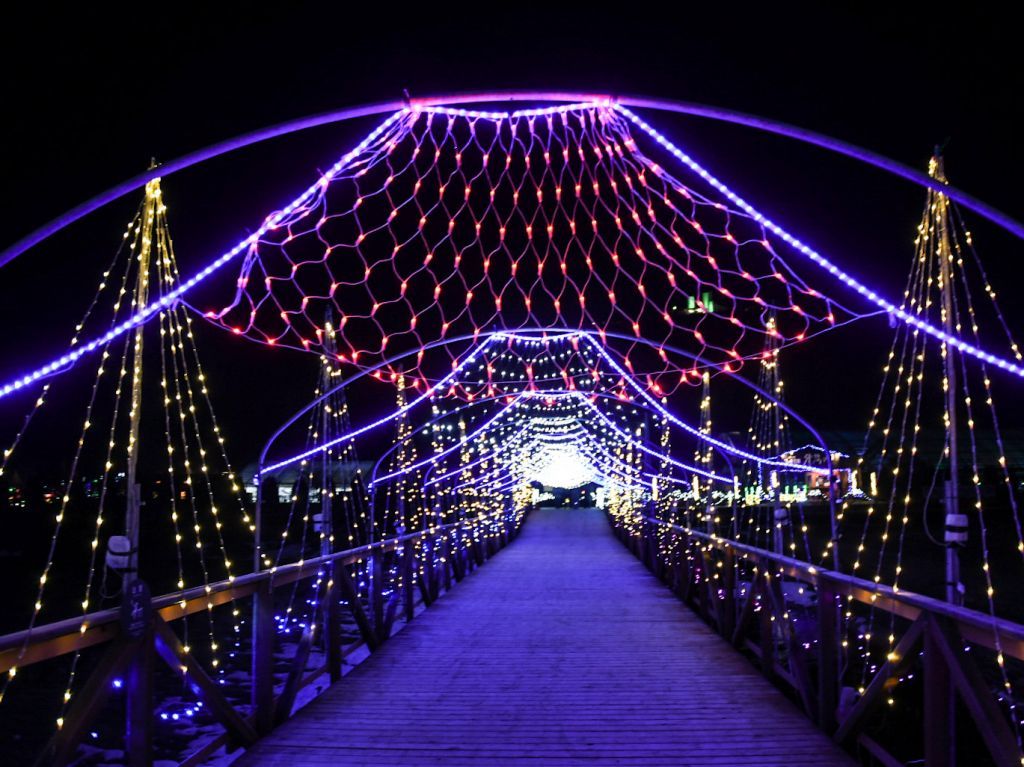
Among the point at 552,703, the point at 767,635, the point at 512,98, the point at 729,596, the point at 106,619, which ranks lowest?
the point at 552,703

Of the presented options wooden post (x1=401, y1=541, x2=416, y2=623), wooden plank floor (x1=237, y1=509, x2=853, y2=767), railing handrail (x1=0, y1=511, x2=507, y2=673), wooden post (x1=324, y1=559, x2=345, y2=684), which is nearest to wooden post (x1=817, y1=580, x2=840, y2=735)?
wooden plank floor (x1=237, y1=509, x2=853, y2=767)

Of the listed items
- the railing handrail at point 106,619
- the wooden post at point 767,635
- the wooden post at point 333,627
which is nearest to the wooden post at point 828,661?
the wooden post at point 767,635

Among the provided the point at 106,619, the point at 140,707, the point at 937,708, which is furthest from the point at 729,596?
the point at 106,619

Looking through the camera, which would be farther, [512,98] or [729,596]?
[729,596]

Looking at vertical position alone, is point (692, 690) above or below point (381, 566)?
below

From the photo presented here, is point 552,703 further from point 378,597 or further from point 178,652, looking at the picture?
point 378,597

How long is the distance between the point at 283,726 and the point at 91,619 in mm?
1908

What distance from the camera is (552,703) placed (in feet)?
18.7

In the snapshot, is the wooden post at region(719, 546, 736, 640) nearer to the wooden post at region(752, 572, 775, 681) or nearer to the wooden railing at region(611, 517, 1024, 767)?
the wooden railing at region(611, 517, 1024, 767)

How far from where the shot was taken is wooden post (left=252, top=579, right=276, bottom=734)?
499 cm

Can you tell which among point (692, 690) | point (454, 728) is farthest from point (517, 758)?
point (692, 690)

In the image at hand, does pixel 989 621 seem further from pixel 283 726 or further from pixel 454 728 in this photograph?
pixel 283 726

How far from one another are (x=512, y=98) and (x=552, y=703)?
3487mm

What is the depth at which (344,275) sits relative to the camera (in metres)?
7.97
